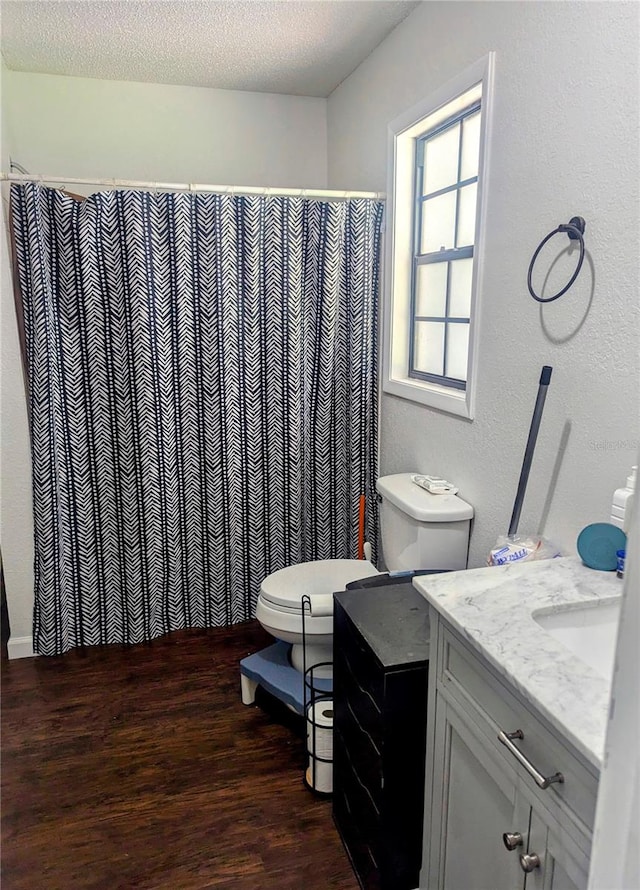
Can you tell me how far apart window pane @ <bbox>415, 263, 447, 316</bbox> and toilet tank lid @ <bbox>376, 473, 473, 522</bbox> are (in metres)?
0.71

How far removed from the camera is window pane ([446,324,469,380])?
2336 millimetres

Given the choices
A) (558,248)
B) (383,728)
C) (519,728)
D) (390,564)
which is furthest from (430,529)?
(519,728)

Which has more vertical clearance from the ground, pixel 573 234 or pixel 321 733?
pixel 573 234

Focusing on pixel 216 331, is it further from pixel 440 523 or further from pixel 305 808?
pixel 305 808

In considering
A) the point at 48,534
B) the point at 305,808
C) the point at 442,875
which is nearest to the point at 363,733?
the point at 442,875

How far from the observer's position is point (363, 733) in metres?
1.60

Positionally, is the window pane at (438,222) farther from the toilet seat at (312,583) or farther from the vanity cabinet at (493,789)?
the vanity cabinet at (493,789)

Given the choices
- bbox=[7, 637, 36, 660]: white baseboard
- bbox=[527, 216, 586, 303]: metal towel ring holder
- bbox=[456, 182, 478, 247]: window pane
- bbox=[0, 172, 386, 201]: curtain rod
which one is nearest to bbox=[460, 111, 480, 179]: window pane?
bbox=[456, 182, 478, 247]: window pane

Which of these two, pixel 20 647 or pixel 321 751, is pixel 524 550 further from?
pixel 20 647

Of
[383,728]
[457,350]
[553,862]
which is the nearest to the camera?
[553,862]

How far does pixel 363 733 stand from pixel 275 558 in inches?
53.6

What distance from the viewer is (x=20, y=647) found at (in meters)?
2.66

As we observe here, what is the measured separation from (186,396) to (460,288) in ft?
3.83

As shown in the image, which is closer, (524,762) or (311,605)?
(524,762)
